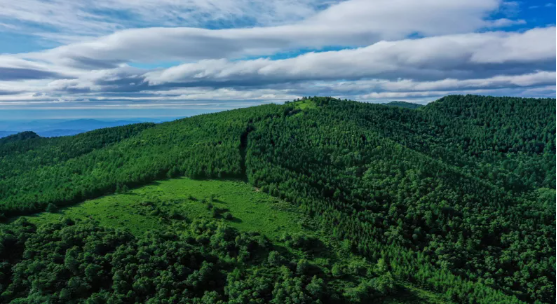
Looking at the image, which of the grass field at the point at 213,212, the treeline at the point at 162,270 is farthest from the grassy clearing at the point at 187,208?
the treeline at the point at 162,270

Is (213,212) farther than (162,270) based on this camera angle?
Yes

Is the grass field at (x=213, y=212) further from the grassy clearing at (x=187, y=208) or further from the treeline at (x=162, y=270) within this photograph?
the treeline at (x=162, y=270)

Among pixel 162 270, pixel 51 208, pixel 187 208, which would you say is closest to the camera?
pixel 162 270

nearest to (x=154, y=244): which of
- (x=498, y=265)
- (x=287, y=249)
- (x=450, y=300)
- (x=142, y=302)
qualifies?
(x=142, y=302)

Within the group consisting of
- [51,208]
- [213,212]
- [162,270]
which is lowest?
[162,270]

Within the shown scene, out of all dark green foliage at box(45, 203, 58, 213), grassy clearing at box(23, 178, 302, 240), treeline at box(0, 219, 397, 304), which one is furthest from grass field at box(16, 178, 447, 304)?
treeline at box(0, 219, 397, 304)

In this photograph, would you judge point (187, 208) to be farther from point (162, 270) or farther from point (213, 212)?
point (162, 270)

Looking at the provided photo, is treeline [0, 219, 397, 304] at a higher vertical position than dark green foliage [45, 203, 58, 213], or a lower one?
lower

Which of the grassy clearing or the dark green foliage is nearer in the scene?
the grassy clearing

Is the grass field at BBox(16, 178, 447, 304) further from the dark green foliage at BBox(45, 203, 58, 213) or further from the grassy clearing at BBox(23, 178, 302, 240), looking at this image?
the dark green foliage at BBox(45, 203, 58, 213)

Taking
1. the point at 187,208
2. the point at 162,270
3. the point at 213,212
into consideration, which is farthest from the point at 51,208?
the point at 162,270
